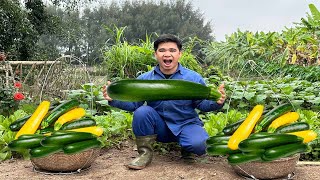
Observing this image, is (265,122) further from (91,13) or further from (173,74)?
(91,13)

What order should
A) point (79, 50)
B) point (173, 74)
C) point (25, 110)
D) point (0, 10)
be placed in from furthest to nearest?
point (79, 50) < point (0, 10) < point (25, 110) < point (173, 74)

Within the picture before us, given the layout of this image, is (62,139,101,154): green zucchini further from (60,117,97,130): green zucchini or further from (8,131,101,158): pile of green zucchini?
(60,117,97,130): green zucchini

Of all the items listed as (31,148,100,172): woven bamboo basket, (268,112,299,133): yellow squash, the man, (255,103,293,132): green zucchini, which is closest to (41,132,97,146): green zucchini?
(31,148,100,172): woven bamboo basket

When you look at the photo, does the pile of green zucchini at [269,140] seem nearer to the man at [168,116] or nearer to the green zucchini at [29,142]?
the man at [168,116]

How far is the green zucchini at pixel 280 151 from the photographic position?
3.56m

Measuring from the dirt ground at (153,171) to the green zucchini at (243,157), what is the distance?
21 cm

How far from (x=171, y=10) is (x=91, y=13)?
6946 millimetres

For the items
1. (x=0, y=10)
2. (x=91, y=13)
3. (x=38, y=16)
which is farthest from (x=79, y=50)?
(x=0, y=10)

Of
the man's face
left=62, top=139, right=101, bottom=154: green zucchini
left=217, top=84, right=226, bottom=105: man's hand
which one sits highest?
the man's face

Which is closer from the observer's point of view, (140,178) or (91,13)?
(140,178)

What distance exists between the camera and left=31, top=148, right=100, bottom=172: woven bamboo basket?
12.7 ft

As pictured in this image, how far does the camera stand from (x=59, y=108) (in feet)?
12.9

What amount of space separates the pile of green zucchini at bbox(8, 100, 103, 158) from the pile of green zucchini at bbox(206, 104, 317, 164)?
1.04m

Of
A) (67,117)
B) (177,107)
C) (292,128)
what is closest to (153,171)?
(177,107)
